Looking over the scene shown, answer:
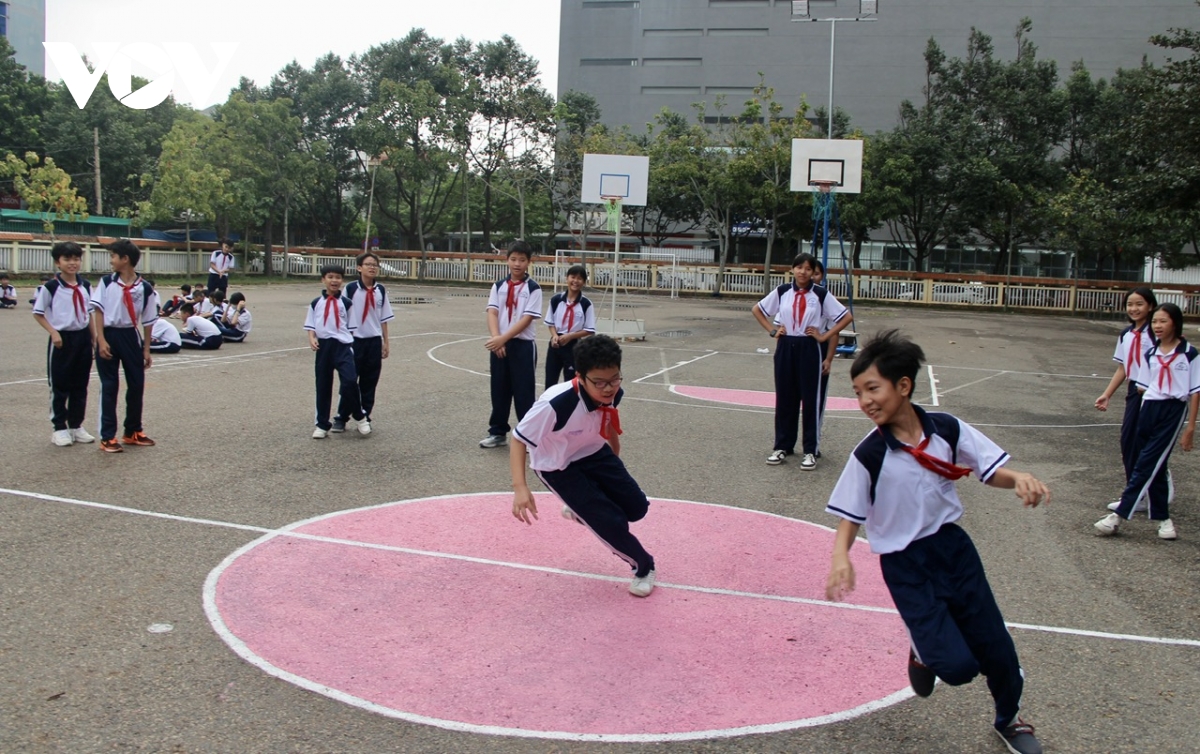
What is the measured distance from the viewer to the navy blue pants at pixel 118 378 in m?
8.90

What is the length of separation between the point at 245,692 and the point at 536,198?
51063mm

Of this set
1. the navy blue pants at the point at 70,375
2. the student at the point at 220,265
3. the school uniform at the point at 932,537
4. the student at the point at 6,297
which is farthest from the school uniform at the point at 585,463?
the student at the point at 6,297

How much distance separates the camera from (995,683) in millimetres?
3865

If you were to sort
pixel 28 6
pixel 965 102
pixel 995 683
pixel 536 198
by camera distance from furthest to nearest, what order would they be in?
pixel 28 6 → pixel 536 198 → pixel 965 102 → pixel 995 683

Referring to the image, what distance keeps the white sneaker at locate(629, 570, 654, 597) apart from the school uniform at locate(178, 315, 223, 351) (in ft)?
44.4

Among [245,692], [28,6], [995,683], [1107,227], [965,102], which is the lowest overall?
[245,692]

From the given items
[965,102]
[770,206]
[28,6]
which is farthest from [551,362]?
[28,6]

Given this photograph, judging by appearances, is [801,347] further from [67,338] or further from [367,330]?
[67,338]

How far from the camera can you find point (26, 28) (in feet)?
252

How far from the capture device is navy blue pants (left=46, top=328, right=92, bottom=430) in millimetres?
9180

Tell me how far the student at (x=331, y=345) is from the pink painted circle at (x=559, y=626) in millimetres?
3232

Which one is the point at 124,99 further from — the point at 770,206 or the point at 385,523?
the point at 385,523

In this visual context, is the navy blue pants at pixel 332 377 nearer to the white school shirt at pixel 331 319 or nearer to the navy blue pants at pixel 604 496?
the white school shirt at pixel 331 319

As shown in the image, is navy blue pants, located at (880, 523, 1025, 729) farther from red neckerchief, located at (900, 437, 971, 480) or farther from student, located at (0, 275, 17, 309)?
student, located at (0, 275, 17, 309)
